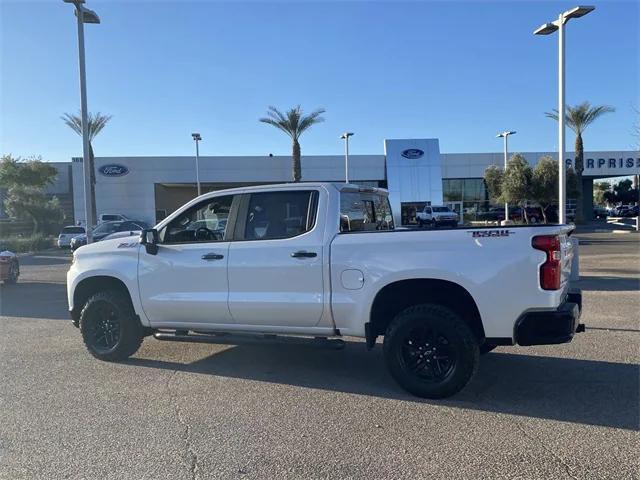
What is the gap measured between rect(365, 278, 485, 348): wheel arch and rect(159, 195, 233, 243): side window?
78.7 inches

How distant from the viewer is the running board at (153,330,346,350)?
5.72m

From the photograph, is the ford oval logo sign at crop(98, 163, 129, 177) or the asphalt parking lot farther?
the ford oval logo sign at crop(98, 163, 129, 177)

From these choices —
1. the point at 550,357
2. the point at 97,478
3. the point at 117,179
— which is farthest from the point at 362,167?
the point at 97,478

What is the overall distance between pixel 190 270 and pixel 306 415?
2.15 metres

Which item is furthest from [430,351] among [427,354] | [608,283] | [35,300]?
[35,300]

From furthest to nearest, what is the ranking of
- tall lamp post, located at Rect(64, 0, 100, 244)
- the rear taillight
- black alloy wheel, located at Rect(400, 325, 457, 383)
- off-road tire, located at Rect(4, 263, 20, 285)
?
off-road tire, located at Rect(4, 263, 20, 285)
tall lamp post, located at Rect(64, 0, 100, 244)
black alloy wheel, located at Rect(400, 325, 457, 383)
the rear taillight

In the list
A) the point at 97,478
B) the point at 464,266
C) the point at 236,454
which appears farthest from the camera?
the point at 464,266

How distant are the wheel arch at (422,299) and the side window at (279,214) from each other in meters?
1.05

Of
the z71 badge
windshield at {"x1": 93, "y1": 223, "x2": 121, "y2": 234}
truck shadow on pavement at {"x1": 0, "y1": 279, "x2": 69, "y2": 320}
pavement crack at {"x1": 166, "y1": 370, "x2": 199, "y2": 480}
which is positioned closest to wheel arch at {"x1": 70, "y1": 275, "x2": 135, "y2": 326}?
pavement crack at {"x1": 166, "y1": 370, "x2": 199, "y2": 480}

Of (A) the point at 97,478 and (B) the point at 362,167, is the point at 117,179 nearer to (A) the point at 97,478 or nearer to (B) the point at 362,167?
(B) the point at 362,167

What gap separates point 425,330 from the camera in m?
5.24

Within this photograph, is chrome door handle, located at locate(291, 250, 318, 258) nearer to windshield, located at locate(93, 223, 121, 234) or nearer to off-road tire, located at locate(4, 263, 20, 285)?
off-road tire, located at locate(4, 263, 20, 285)

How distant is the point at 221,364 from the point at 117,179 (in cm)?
4370

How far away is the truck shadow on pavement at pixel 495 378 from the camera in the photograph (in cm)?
496
